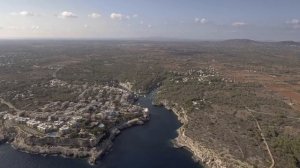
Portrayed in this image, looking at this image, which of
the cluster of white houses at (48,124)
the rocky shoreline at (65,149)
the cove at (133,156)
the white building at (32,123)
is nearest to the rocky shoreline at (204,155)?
the cove at (133,156)

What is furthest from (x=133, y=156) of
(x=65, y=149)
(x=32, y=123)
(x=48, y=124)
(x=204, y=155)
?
(x=32, y=123)

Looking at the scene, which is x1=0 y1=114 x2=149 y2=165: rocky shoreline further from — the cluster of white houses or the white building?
the cluster of white houses

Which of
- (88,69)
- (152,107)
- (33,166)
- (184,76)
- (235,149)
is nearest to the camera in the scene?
(33,166)

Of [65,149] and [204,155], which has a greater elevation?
[65,149]

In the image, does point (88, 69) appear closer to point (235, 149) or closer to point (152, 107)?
point (152, 107)

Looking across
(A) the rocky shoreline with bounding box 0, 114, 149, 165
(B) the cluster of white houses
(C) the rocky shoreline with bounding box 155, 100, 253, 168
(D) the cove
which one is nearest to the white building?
(B) the cluster of white houses

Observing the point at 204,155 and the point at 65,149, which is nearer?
the point at 204,155

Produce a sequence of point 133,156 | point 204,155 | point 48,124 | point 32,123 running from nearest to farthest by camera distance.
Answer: point 204,155
point 133,156
point 48,124
point 32,123

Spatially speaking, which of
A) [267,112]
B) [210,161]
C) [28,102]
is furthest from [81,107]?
[267,112]

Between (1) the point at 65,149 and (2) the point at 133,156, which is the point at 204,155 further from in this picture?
(1) the point at 65,149

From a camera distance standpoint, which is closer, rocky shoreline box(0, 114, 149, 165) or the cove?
the cove

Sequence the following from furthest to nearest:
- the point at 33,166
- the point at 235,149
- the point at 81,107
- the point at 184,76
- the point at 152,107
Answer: the point at 184,76 → the point at 152,107 → the point at 81,107 → the point at 235,149 → the point at 33,166
